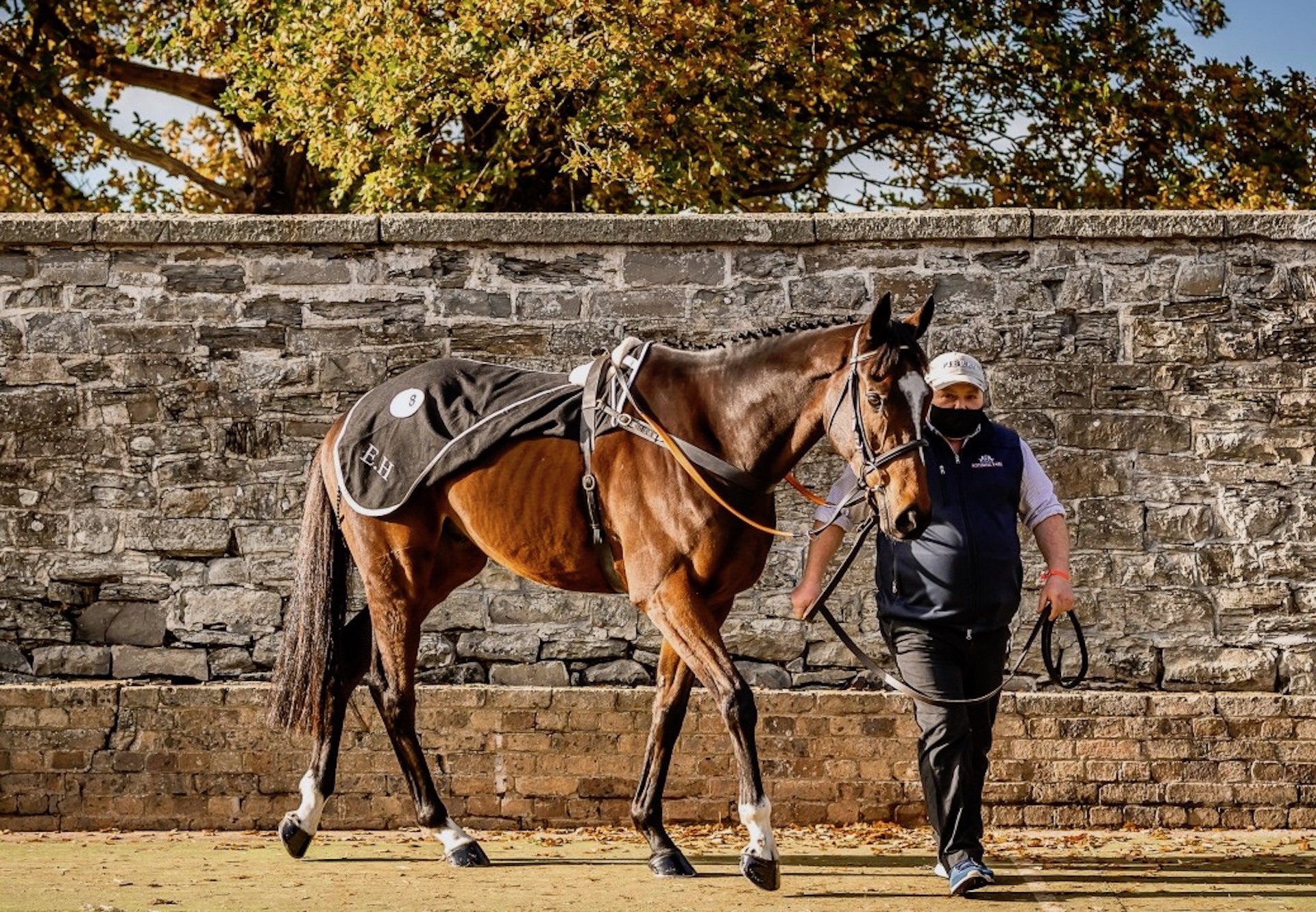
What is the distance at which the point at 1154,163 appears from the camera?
1502 cm

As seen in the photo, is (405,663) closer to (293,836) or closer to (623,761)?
(293,836)

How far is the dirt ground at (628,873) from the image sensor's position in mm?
5711

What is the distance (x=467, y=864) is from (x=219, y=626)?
196 centimetres

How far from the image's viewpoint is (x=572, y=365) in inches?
304

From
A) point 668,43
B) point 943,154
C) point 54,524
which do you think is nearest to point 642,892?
point 54,524

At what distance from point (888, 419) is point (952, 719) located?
42.9 inches

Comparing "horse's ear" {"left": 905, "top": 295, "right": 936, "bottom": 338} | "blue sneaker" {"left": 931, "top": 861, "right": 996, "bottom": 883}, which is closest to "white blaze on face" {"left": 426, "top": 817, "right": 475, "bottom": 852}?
"blue sneaker" {"left": 931, "top": 861, "right": 996, "bottom": 883}

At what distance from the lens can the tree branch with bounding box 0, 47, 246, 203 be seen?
1589 cm

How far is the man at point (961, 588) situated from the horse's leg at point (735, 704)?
0.43m

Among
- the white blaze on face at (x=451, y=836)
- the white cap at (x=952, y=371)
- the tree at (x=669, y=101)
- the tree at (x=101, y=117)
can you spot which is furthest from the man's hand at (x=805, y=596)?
the tree at (x=101, y=117)

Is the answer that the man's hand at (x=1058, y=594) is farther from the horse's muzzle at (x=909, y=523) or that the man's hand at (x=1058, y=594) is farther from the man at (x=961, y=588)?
the horse's muzzle at (x=909, y=523)

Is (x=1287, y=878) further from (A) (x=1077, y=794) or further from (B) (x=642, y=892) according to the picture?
(B) (x=642, y=892)

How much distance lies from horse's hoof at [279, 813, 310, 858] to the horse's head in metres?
2.66

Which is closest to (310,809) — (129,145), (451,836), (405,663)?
(451,836)
